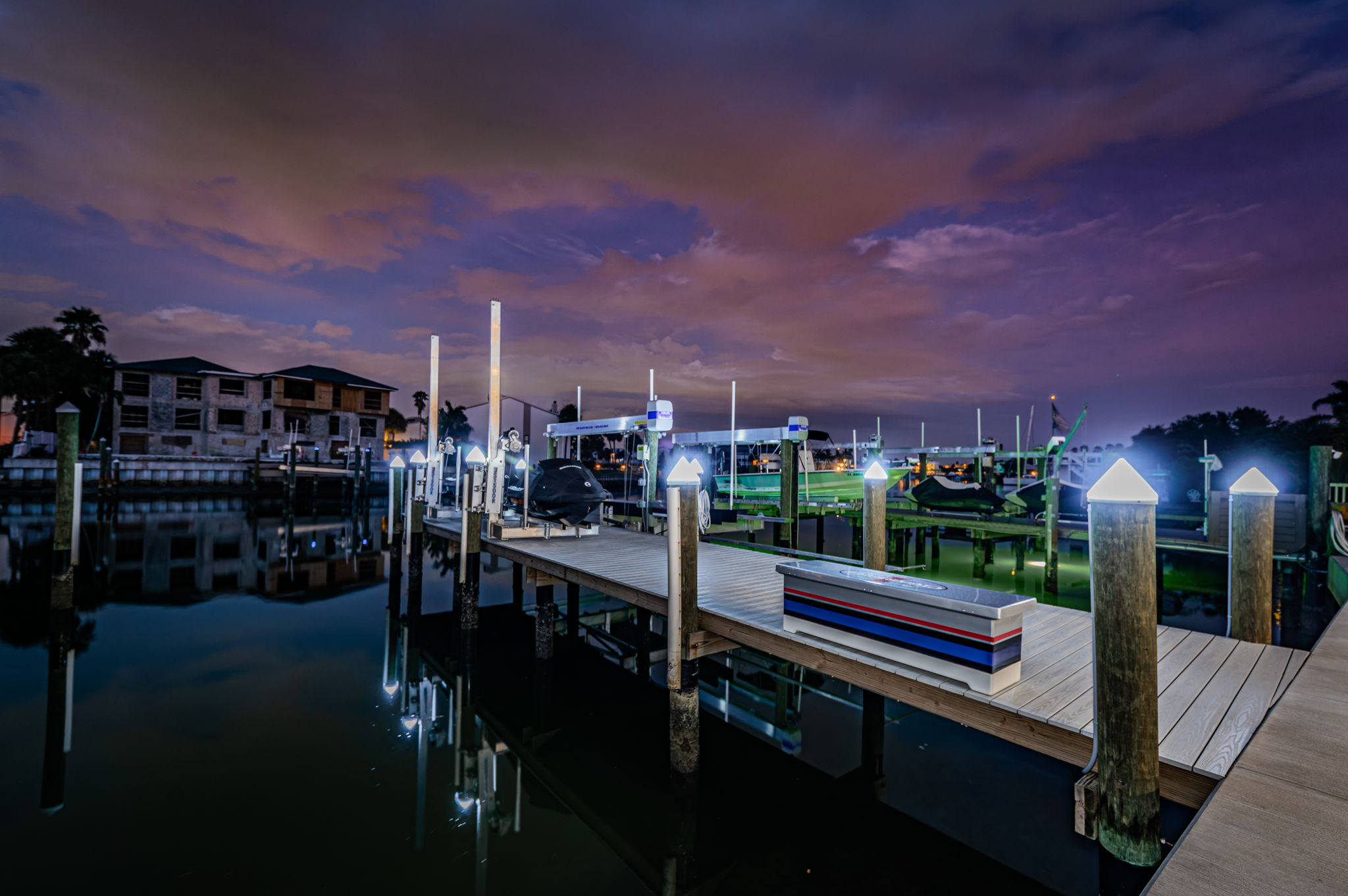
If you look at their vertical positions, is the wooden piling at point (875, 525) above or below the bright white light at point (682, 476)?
below

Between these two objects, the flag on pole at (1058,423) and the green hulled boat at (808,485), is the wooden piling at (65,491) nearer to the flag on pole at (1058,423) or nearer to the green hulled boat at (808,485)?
the green hulled boat at (808,485)

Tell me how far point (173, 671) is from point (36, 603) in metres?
7.46

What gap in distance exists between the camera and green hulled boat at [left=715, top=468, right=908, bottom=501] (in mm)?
19844

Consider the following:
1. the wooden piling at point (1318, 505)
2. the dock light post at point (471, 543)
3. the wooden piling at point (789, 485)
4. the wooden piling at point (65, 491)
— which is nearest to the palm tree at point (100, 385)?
the wooden piling at point (65, 491)

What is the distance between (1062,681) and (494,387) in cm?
1017

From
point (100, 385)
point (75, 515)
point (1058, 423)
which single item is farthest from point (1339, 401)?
point (100, 385)

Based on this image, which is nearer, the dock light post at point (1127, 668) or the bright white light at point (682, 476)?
the dock light post at point (1127, 668)

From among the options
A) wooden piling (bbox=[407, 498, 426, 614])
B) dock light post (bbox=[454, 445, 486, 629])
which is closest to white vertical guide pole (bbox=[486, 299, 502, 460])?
dock light post (bbox=[454, 445, 486, 629])

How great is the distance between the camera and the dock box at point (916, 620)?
4.30 meters

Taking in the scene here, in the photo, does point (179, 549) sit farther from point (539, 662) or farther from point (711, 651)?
point (711, 651)

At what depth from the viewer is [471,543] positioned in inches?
458

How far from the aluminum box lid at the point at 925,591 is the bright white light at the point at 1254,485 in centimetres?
239

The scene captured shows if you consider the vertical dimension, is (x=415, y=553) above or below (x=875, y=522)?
below

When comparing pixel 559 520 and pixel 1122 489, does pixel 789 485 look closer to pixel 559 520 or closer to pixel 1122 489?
pixel 559 520
